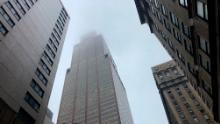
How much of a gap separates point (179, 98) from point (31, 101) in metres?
69.3

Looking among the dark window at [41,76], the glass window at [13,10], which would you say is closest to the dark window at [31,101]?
the dark window at [41,76]

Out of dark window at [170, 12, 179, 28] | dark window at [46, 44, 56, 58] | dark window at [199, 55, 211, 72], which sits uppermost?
dark window at [170, 12, 179, 28]

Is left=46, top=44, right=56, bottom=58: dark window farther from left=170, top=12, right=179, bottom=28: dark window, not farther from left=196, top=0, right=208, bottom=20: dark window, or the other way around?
left=196, top=0, right=208, bottom=20: dark window

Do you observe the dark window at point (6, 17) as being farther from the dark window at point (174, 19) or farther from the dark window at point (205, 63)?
the dark window at point (205, 63)

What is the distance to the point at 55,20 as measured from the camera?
60.5m

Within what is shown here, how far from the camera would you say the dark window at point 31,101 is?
36.2m

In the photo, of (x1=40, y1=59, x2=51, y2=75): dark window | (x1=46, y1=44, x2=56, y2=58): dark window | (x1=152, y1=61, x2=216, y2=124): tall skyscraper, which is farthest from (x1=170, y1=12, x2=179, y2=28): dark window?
(x1=152, y1=61, x2=216, y2=124): tall skyscraper

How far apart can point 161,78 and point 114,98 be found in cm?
7167

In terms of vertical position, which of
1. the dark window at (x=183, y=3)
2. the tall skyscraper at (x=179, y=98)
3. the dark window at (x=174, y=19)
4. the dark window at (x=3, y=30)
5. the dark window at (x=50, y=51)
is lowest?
the tall skyscraper at (x=179, y=98)

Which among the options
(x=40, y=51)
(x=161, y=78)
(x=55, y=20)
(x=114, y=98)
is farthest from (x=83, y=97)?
(x=40, y=51)

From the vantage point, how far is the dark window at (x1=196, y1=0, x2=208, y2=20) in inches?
790

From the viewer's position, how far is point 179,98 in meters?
94.8

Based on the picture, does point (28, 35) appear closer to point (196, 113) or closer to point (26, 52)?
point (26, 52)

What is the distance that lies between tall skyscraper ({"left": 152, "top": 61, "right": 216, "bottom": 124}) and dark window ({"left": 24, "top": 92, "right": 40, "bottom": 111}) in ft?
174
